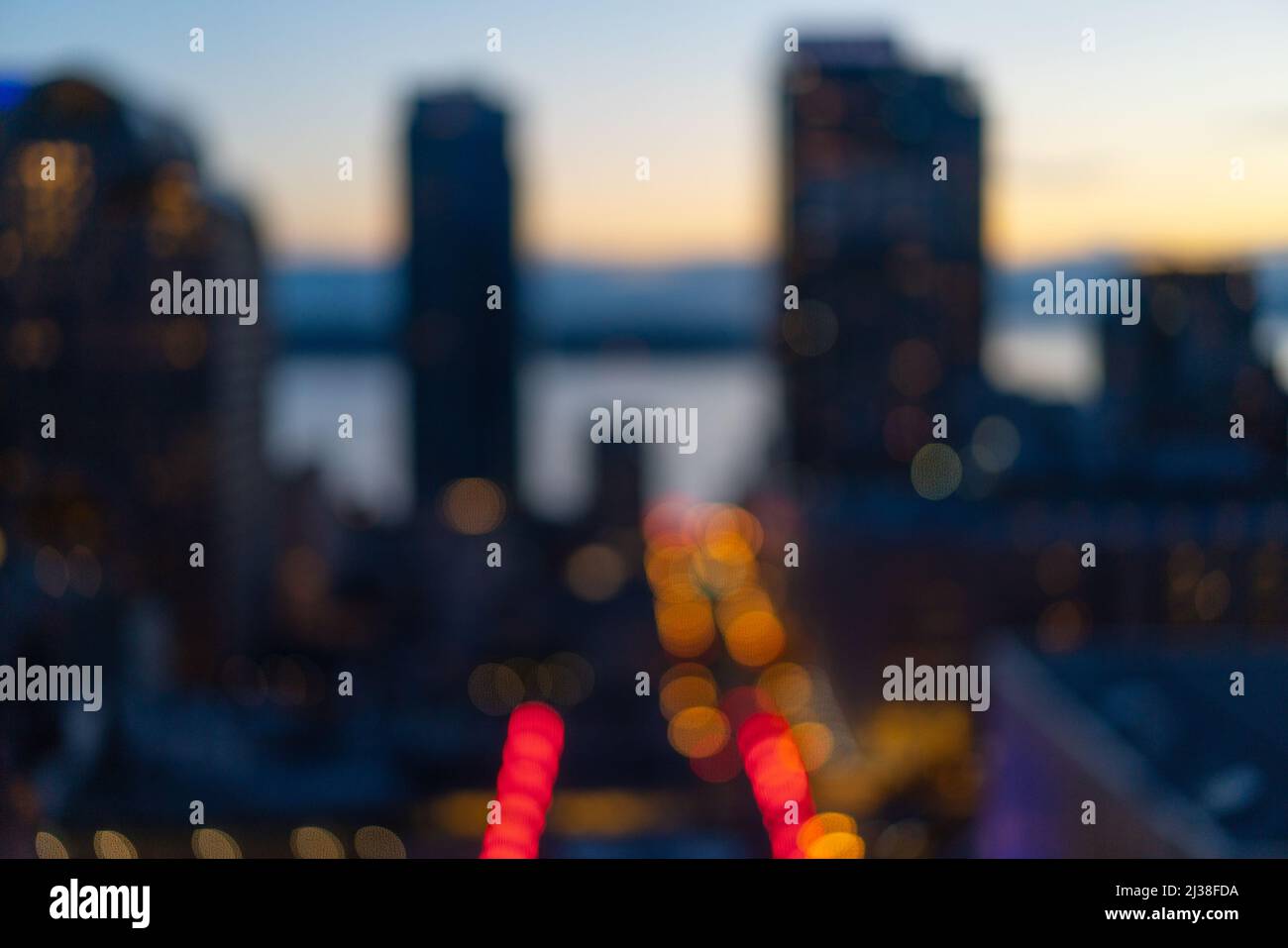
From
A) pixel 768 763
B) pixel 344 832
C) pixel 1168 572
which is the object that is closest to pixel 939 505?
pixel 1168 572

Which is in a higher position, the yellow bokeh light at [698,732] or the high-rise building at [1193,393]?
the high-rise building at [1193,393]

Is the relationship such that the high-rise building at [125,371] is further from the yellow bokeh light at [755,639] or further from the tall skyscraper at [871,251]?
the yellow bokeh light at [755,639]

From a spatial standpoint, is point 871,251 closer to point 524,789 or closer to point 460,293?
point 460,293

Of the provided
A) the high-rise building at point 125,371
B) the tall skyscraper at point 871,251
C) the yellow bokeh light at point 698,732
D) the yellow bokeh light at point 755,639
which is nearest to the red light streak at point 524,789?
the yellow bokeh light at point 698,732

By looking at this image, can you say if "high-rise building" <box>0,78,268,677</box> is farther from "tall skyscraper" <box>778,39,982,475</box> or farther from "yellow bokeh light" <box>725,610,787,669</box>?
"yellow bokeh light" <box>725,610,787,669</box>

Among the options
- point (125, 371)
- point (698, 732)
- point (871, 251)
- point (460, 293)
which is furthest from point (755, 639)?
point (125, 371)
